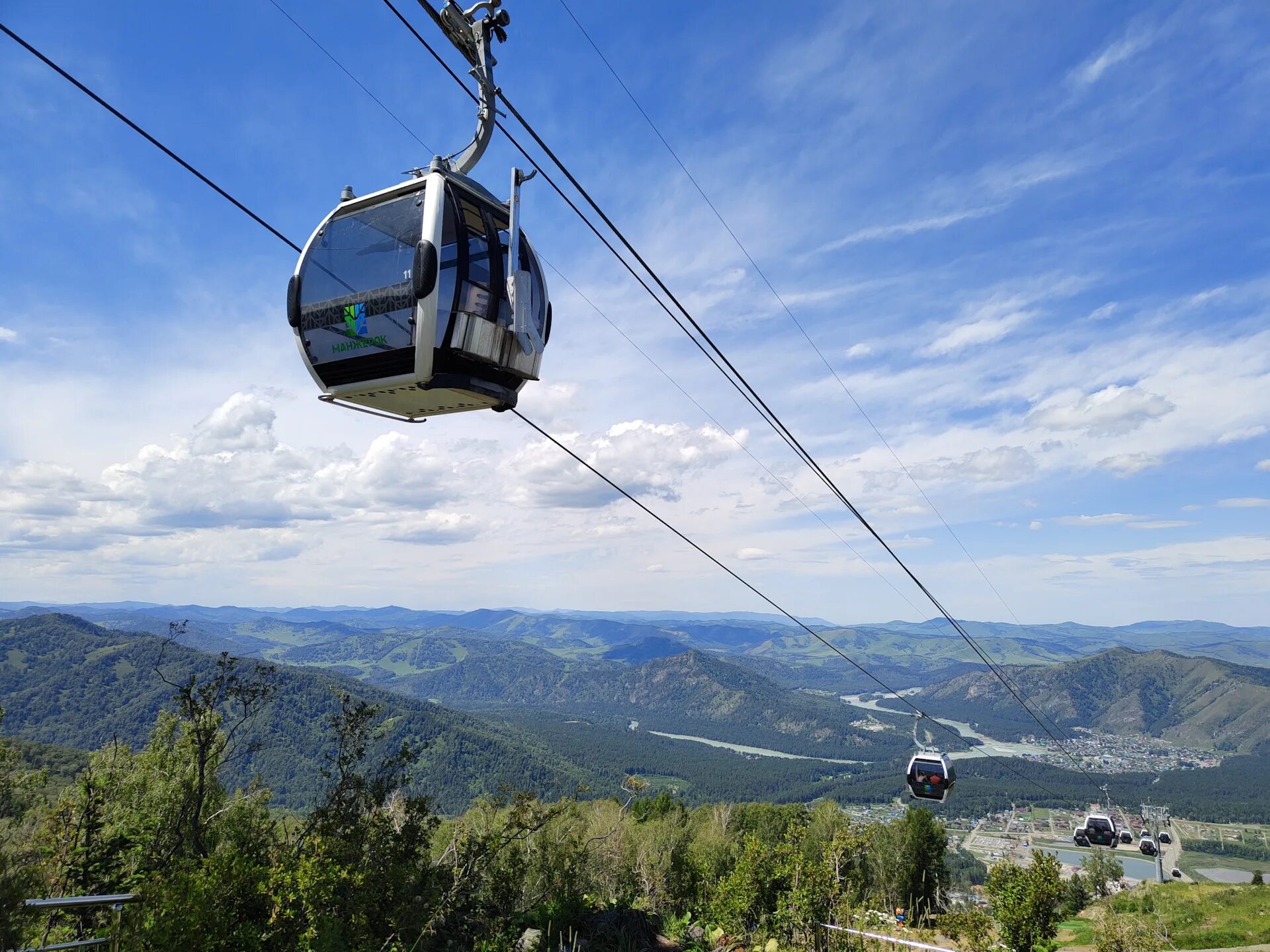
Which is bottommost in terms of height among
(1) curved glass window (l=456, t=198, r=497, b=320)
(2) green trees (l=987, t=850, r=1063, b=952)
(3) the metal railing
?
(2) green trees (l=987, t=850, r=1063, b=952)

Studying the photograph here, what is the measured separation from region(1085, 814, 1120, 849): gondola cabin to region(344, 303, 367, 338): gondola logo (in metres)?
45.0

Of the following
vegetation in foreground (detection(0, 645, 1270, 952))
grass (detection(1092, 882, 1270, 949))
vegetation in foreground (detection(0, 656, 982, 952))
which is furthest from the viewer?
grass (detection(1092, 882, 1270, 949))

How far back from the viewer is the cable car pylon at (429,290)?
6953 mm

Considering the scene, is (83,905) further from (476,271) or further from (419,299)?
(476,271)

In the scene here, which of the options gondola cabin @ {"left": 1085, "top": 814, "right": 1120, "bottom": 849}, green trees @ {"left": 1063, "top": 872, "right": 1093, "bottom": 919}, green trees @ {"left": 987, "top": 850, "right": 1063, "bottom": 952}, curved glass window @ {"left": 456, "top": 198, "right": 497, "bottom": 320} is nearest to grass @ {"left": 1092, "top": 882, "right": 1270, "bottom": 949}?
gondola cabin @ {"left": 1085, "top": 814, "right": 1120, "bottom": 849}

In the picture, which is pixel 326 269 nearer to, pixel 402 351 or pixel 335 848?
pixel 402 351

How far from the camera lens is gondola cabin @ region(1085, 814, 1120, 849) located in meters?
35.7

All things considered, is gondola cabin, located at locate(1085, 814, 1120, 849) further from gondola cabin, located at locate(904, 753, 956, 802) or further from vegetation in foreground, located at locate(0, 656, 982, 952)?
gondola cabin, located at locate(904, 753, 956, 802)

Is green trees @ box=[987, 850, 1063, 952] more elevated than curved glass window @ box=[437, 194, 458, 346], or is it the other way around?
curved glass window @ box=[437, 194, 458, 346]

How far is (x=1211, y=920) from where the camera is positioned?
37.4 m

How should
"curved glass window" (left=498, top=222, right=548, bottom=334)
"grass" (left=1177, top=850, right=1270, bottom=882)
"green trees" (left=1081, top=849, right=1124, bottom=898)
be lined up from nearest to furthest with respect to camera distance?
"curved glass window" (left=498, top=222, right=548, bottom=334), "green trees" (left=1081, top=849, right=1124, bottom=898), "grass" (left=1177, top=850, right=1270, bottom=882)

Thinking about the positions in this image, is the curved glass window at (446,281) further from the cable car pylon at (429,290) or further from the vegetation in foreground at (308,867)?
the vegetation in foreground at (308,867)

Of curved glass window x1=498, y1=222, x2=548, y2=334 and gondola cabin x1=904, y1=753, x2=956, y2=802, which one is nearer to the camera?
curved glass window x1=498, y1=222, x2=548, y2=334

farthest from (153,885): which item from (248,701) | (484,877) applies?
(484,877)
